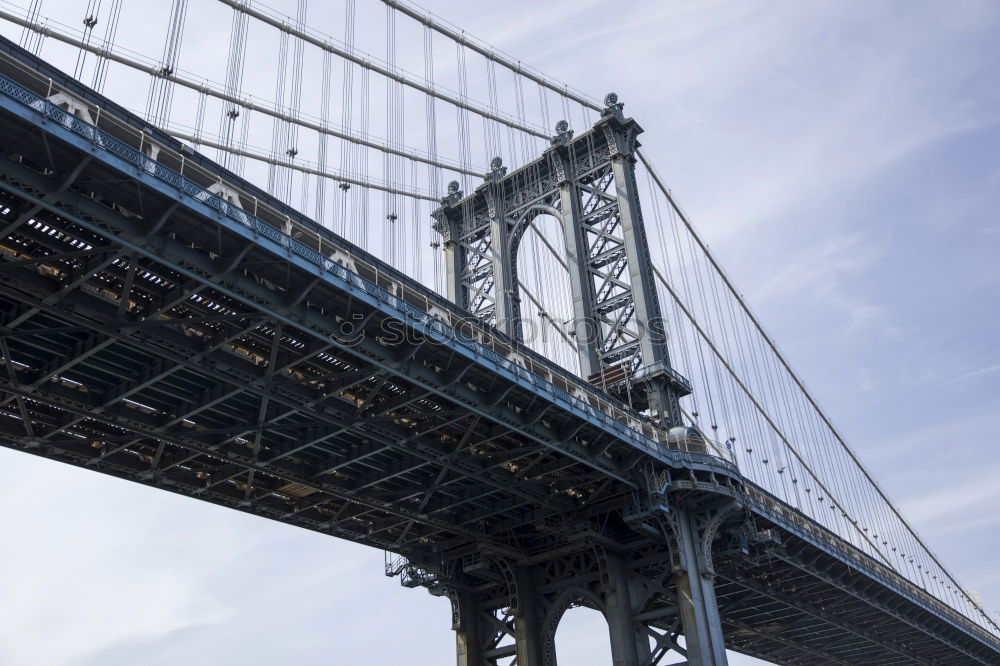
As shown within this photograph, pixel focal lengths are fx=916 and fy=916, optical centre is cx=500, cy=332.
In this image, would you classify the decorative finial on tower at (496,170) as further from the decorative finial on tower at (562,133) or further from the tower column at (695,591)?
the tower column at (695,591)

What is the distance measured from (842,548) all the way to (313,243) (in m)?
49.2

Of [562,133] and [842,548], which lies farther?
[842,548]

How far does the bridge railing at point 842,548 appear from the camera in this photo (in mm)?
50406

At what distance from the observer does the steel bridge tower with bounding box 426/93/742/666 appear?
43188 mm

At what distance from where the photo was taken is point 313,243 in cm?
2942

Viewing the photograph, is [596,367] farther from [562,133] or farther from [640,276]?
[562,133]

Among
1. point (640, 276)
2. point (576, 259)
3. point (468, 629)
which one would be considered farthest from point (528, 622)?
point (576, 259)

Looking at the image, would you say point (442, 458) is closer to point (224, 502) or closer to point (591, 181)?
point (224, 502)

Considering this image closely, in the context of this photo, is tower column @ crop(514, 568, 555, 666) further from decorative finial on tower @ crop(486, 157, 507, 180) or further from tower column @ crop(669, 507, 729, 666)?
decorative finial on tower @ crop(486, 157, 507, 180)

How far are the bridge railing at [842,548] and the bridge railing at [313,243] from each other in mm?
10804

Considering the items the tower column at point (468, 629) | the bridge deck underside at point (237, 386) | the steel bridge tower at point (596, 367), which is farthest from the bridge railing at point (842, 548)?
the tower column at point (468, 629)

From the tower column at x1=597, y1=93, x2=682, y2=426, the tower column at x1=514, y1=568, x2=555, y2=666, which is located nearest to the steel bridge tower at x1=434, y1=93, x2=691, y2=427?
the tower column at x1=597, y1=93, x2=682, y2=426

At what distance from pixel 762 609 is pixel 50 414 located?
53489 mm

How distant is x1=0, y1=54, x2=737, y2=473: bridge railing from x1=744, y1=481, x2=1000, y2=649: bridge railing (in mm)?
10804
